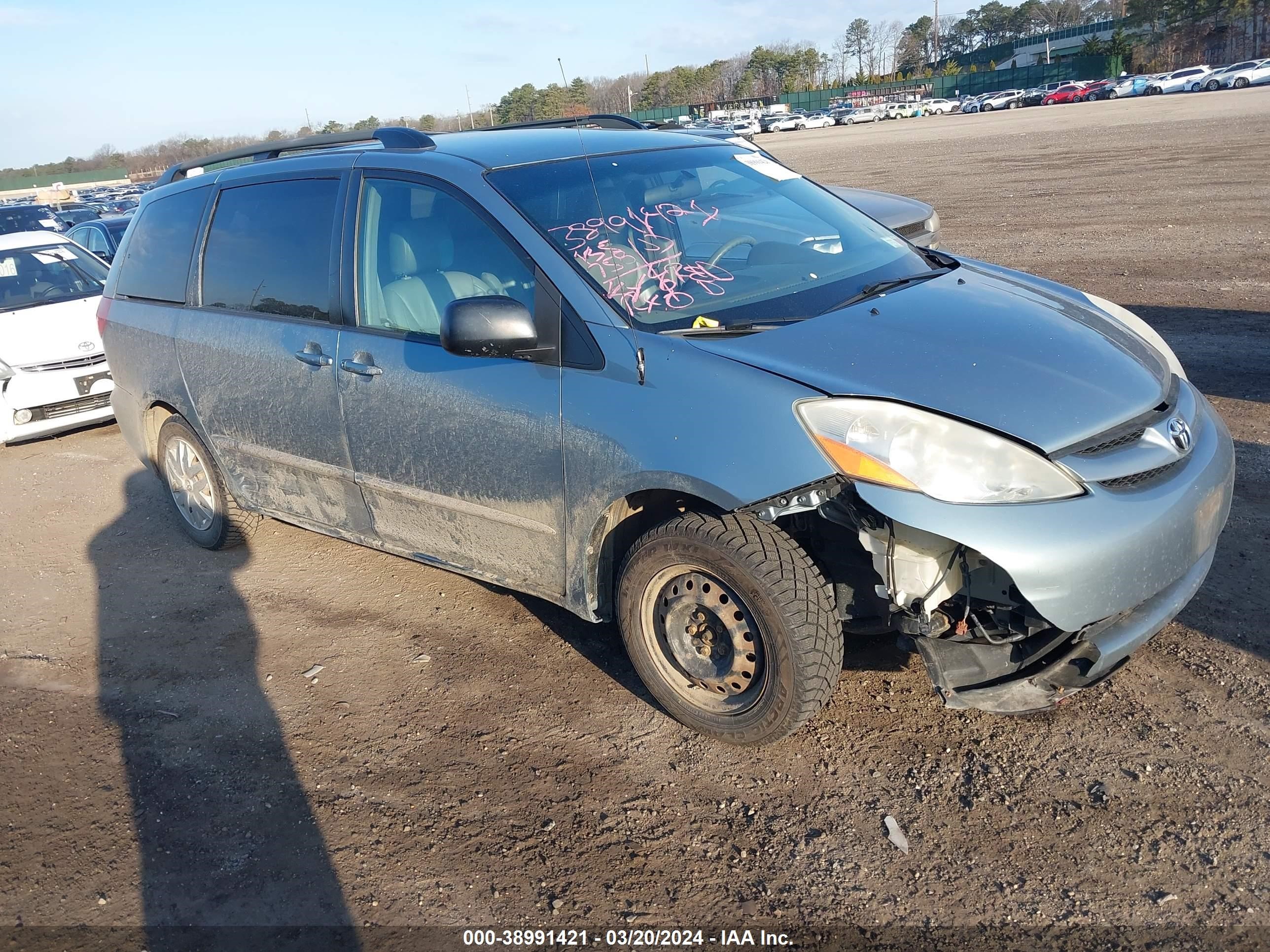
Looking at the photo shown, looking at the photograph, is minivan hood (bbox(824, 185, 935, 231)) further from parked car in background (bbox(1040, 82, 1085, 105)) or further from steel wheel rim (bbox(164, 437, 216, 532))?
parked car in background (bbox(1040, 82, 1085, 105))

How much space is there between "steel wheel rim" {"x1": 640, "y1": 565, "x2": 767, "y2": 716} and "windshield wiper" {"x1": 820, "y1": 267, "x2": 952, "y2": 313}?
105 cm

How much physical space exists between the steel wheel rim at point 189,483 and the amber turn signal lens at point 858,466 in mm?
3745

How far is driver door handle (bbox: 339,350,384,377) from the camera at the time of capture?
3889 millimetres

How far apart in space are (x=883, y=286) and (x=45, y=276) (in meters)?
8.33

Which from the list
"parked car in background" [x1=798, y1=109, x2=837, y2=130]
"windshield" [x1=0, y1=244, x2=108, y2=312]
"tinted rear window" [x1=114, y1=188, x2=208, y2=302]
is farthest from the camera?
"parked car in background" [x1=798, y1=109, x2=837, y2=130]

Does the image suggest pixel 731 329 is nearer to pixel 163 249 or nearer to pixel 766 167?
pixel 766 167

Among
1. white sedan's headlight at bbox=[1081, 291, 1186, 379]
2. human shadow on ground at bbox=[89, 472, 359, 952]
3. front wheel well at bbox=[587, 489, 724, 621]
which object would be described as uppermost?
white sedan's headlight at bbox=[1081, 291, 1186, 379]

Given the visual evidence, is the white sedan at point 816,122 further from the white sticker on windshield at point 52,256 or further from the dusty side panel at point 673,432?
the dusty side panel at point 673,432

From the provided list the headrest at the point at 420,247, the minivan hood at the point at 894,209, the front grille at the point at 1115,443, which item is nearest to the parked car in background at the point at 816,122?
the minivan hood at the point at 894,209

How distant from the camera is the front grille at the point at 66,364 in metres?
7.85

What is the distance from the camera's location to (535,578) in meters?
3.66

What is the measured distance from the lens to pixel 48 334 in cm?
811

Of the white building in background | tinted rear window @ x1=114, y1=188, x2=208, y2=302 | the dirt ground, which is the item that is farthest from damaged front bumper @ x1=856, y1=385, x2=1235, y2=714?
the white building in background

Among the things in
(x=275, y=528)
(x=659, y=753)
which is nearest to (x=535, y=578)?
(x=659, y=753)
